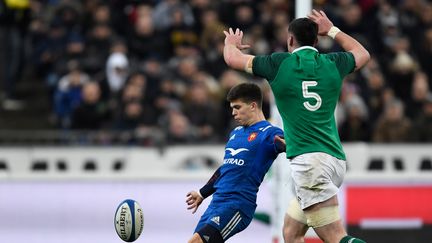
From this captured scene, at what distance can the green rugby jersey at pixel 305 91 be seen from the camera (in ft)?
30.5

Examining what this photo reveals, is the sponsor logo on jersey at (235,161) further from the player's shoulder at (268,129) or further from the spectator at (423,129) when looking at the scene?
the spectator at (423,129)

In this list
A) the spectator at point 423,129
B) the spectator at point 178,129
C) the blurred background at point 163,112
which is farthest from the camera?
the spectator at point 423,129

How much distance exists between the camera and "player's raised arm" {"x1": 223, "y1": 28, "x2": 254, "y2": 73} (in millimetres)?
9305

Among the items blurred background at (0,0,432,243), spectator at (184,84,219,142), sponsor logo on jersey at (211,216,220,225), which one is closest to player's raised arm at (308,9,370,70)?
sponsor logo on jersey at (211,216,220,225)

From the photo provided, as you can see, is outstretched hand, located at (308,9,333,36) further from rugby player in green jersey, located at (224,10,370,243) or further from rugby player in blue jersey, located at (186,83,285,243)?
rugby player in blue jersey, located at (186,83,285,243)

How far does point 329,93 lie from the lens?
933cm

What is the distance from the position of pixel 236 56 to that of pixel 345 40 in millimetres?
898

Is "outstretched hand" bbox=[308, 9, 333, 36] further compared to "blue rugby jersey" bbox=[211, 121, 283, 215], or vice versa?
"blue rugby jersey" bbox=[211, 121, 283, 215]

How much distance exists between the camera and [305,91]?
30.5 ft

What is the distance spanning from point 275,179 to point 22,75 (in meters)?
8.62

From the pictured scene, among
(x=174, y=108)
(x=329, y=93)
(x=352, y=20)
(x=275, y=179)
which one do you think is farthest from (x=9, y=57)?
(x=329, y=93)

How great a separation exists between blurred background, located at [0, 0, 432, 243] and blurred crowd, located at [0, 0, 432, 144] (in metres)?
0.02

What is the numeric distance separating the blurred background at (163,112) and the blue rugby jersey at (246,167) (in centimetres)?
308

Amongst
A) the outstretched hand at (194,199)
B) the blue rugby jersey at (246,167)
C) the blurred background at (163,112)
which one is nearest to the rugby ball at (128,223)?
the outstretched hand at (194,199)
